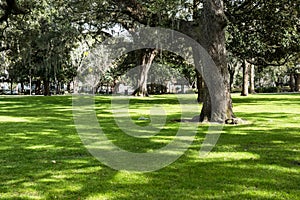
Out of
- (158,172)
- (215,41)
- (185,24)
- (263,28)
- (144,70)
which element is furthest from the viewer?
(144,70)

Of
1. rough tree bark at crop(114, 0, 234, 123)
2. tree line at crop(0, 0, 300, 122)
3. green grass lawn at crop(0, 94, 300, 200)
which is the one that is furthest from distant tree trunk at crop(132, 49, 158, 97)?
green grass lawn at crop(0, 94, 300, 200)

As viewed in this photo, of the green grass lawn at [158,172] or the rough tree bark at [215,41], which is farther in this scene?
the rough tree bark at [215,41]

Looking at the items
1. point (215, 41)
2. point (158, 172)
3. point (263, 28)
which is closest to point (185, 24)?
point (215, 41)

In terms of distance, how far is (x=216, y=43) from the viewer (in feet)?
34.7

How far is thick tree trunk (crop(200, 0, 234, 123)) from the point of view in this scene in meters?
10.5

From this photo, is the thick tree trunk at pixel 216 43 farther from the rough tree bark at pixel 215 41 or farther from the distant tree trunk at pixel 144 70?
the distant tree trunk at pixel 144 70

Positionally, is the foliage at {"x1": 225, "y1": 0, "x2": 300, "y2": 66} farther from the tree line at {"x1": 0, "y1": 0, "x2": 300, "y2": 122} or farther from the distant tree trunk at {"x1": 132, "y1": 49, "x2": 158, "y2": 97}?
the distant tree trunk at {"x1": 132, "y1": 49, "x2": 158, "y2": 97}

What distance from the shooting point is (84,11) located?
1678 centimetres

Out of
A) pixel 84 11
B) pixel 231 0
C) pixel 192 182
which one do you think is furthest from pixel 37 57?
pixel 192 182

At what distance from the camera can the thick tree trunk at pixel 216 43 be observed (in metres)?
10.5

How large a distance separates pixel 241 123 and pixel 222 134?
2.24 meters

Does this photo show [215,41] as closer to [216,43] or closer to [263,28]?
[216,43]

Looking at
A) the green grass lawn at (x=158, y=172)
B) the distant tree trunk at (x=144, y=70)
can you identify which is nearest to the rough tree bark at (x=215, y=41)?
the green grass lawn at (x=158, y=172)

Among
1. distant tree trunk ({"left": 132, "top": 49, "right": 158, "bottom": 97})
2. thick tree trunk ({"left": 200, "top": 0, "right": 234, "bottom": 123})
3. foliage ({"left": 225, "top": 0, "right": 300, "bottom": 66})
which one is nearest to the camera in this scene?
thick tree trunk ({"left": 200, "top": 0, "right": 234, "bottom": 123})
